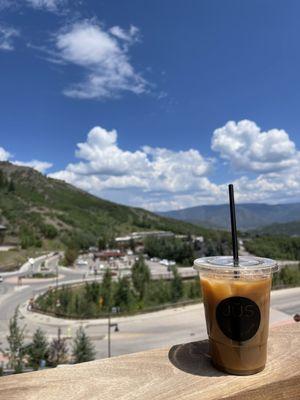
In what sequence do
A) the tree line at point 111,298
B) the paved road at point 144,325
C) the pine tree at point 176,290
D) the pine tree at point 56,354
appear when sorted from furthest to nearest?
the pine tree at point 176,290, the tree line at point 111,298, the paved road at point 144,325, the pine tree at point 56,354

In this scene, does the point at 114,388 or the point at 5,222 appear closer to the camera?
the point at 114,388

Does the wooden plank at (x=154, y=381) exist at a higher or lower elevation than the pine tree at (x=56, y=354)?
higher

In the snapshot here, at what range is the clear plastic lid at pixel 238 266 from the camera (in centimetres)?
146

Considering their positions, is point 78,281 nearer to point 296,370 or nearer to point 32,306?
point 32,306

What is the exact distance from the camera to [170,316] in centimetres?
3722

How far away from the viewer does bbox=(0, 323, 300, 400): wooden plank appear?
1239mm

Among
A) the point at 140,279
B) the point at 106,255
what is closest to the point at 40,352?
the point at 140,279

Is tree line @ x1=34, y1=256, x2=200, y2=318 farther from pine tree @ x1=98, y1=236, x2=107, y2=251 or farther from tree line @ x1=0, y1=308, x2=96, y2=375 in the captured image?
pine tree @ x1=98, y1=236, x2=107, y2=251

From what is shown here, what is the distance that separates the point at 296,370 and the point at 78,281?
190 feet

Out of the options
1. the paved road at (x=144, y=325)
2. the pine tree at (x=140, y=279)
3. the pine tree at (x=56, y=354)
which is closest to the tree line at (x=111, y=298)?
the pine tree at (x=140, y=279)

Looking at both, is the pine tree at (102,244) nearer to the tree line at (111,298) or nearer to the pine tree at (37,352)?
the tree line at (111,298)

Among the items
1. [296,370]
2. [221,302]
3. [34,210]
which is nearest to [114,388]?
[221,302]

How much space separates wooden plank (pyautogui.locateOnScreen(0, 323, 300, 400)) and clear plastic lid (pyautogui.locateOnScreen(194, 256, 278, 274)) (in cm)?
35

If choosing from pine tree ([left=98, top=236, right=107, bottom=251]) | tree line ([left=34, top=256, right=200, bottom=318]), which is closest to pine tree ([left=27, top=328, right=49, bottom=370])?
tree line ([left=34, top=256, right=200, bottom=318])
